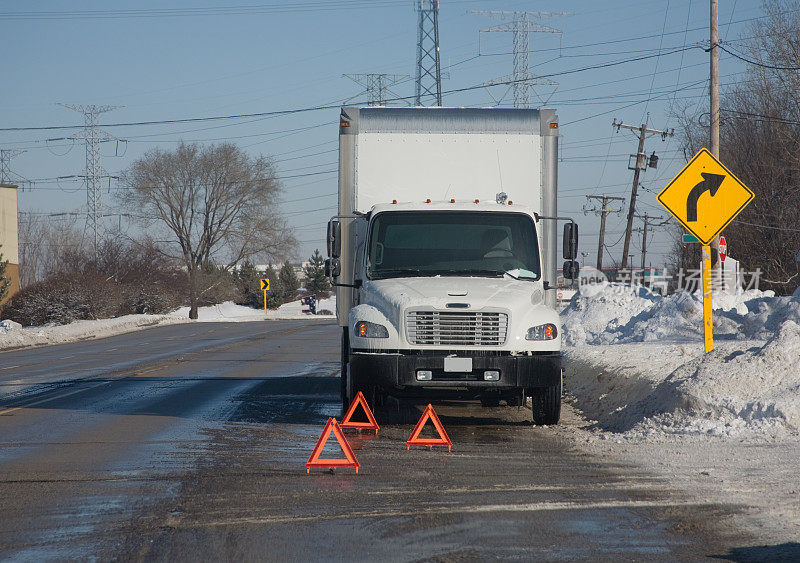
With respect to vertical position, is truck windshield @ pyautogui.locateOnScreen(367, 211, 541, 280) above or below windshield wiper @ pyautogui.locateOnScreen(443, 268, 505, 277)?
above

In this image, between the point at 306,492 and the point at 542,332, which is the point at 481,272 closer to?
the point at 542,332

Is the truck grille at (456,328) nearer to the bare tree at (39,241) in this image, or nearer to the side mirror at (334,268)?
the side mirror at (334,268)

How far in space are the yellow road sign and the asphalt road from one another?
Answer: 3.70 metres

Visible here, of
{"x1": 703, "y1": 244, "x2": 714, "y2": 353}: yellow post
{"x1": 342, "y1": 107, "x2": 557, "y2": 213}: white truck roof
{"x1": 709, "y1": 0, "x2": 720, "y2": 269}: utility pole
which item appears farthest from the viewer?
{"x1": 709, "y1": 0, "x2": 720, "y2": 269}: utility pole

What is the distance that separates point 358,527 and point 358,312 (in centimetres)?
475

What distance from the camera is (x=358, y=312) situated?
1070 cm

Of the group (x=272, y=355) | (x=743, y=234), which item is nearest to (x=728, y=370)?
(x=272, y=355)

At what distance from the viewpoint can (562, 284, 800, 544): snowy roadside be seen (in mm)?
7068

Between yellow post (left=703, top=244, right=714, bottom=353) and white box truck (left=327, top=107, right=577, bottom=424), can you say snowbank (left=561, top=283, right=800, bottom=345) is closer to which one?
yellow post (left=703, top=244, right=714, bottom=353)

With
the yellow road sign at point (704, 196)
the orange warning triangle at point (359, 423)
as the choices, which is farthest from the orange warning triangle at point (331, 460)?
the yellow road sign at point (704, 196)

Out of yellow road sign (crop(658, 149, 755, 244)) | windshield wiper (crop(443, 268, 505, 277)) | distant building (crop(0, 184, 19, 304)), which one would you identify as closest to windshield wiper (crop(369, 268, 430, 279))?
windshield wiper (crop(443, 268, 505, 277))

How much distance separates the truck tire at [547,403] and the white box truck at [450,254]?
0.02 metres

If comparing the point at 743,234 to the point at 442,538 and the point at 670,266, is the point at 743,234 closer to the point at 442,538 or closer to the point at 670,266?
the point at 670,266

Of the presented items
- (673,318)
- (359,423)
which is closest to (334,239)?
(359,423)
